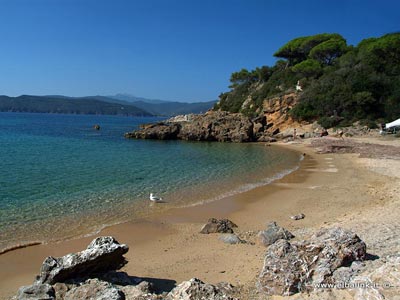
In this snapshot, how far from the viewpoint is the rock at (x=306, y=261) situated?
5625mm

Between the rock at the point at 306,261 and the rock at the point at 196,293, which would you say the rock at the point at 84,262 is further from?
the rock at the point at 306,261

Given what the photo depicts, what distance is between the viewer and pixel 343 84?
177 feet

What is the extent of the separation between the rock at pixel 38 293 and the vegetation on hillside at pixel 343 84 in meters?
49.5

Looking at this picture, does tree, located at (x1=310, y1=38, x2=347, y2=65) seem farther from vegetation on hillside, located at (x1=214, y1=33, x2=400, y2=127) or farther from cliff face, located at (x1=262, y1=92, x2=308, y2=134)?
cliff face, located at (x1=262, y1=92, x2=308, y2=134)

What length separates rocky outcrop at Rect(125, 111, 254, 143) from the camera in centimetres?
5016

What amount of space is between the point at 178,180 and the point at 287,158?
545 inches

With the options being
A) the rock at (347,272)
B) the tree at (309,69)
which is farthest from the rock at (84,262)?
the tree at (309,69)

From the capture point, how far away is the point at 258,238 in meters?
9.88

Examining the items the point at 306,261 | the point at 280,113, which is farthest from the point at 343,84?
the point at 306,261

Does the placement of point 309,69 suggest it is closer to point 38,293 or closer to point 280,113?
point 280,113

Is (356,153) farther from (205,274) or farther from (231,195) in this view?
(205,274)

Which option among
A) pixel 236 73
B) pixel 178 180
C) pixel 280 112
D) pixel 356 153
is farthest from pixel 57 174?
pixel 236 73

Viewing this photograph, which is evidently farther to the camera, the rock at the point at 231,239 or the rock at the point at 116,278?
the rock at the point at 231,239

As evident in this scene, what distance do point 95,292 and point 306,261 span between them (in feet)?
11.8
